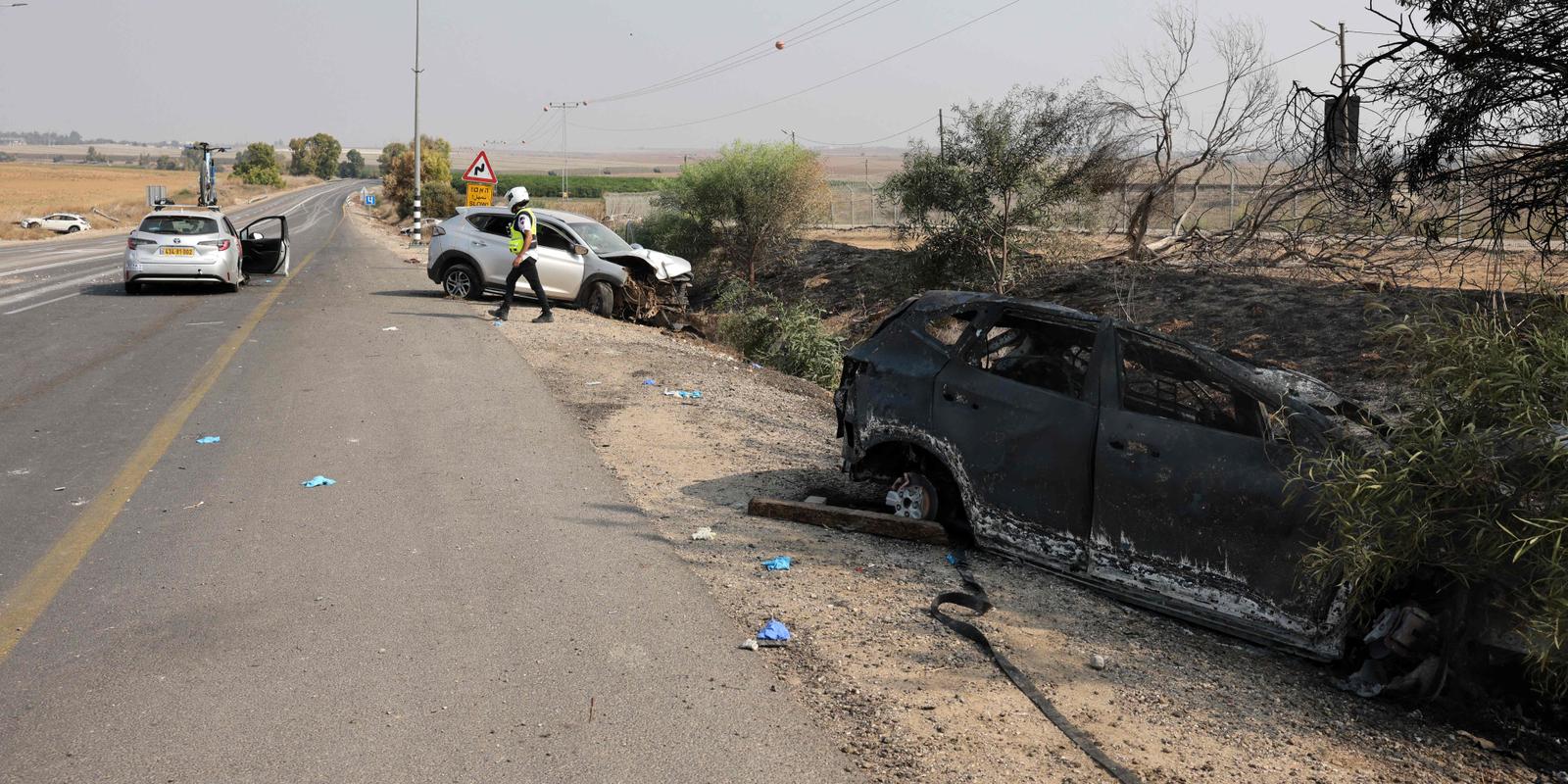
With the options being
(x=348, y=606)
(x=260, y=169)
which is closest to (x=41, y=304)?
(x=348, y=606)

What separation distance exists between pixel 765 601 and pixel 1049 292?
67.0 feet

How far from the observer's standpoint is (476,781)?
3.81m

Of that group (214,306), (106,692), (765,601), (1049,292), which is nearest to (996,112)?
(1049,292)

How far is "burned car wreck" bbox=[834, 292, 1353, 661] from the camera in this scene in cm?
529

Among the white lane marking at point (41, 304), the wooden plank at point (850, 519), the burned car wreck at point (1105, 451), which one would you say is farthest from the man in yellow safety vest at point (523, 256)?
the burned car wreck at point (1105, 451)

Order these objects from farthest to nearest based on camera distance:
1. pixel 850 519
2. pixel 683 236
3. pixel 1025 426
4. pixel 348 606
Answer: pixel 683 236 < pixel 850 519 < pixel 1025 426 < pixel 348 606

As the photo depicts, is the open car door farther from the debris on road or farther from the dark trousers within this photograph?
the debris on road

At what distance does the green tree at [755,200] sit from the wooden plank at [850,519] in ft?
94.7

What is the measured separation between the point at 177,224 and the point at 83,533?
15.2m

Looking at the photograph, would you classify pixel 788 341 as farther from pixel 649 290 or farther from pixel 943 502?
pixel 943 502

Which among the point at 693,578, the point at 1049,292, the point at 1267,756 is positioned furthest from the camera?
the point at 1049,292

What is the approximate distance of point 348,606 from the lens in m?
5.40

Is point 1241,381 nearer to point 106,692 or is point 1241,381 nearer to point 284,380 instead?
point 106,692

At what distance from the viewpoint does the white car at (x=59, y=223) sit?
54344mm
